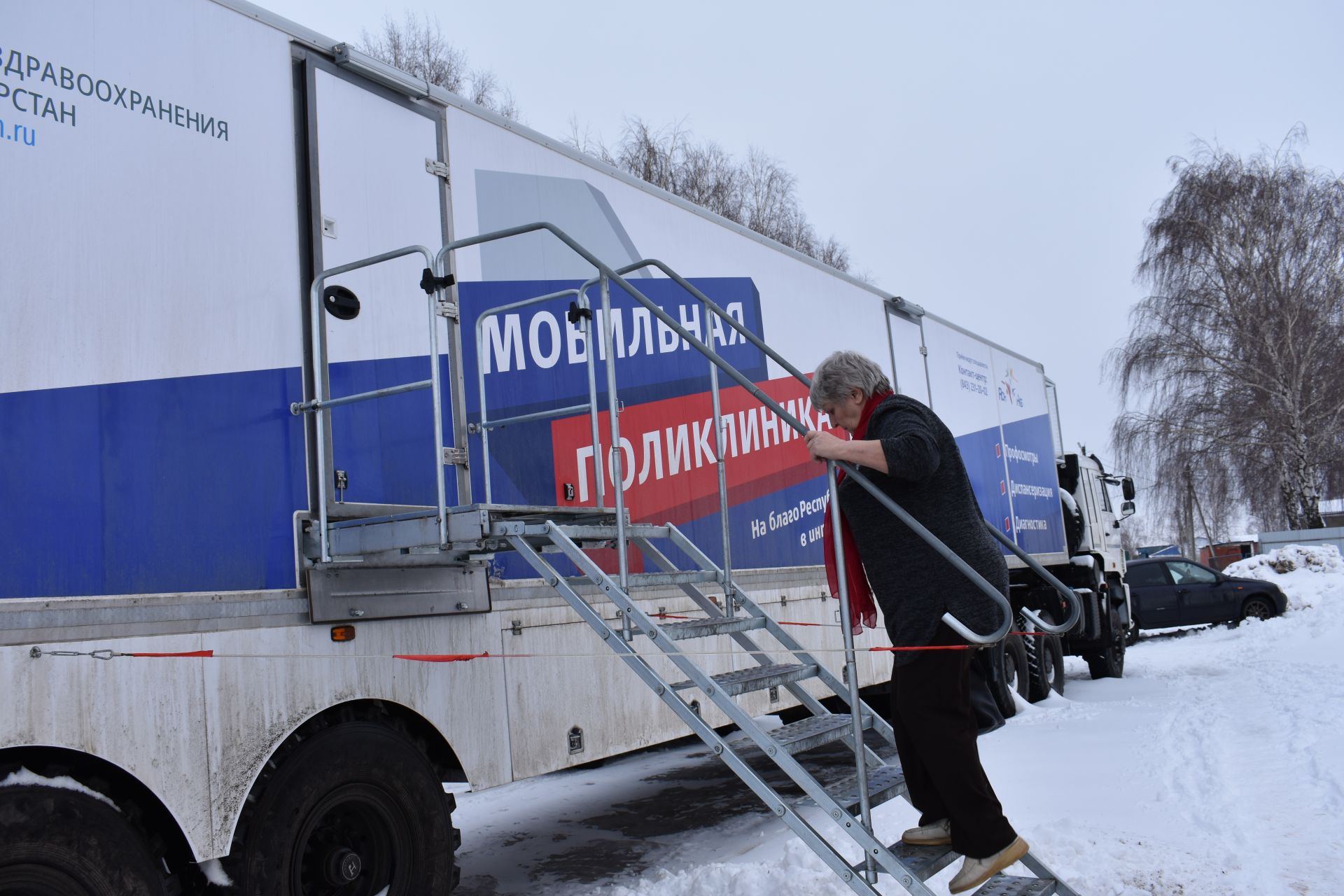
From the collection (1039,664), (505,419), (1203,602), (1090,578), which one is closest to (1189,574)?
(1203,602)

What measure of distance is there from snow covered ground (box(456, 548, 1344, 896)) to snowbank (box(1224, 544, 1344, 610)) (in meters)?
11.8

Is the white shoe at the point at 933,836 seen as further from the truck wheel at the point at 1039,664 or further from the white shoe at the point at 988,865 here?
the truck wheel at the point at 1039,664

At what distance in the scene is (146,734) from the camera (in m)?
2.87

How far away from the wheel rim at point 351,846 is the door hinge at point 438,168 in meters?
2.36

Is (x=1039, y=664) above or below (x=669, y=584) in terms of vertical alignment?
below

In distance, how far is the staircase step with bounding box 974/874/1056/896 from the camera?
3.17 meters

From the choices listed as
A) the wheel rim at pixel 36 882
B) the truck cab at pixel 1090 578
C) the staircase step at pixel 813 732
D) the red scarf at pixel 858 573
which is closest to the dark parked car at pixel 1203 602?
the truck cab at pixel 1090 578

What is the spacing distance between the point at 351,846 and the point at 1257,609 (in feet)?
55.8

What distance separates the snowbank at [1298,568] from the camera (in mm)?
19766

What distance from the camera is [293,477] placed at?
349 cm

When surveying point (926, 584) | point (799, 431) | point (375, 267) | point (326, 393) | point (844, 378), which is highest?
point (375, 267)

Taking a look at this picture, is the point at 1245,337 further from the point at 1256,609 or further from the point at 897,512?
the point at 897,512

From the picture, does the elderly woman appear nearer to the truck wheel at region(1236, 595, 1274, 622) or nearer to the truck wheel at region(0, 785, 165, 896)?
the truck wheel at region(0, 785, 165, 896)

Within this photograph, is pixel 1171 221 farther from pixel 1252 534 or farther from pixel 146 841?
pixel 1252 534
